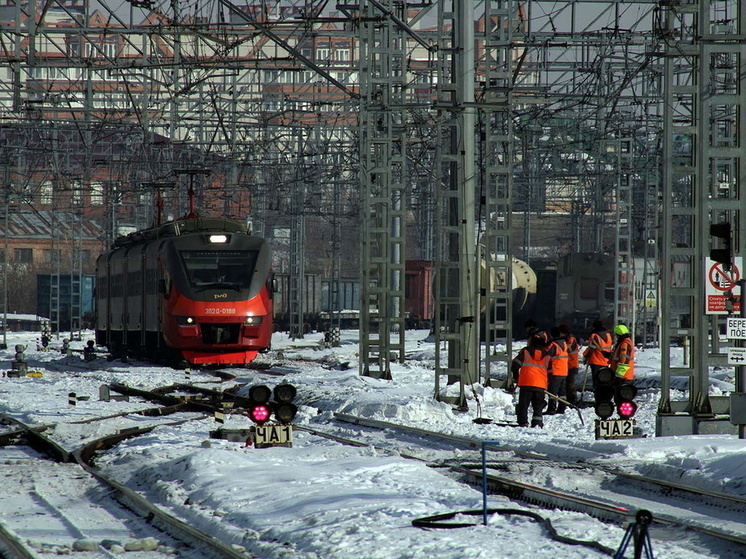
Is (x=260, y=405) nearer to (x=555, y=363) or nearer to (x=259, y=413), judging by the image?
(x=259, y=413)

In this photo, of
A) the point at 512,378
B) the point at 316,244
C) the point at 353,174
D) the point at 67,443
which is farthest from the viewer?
the point at 316,244

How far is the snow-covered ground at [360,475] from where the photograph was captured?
886 centimetres

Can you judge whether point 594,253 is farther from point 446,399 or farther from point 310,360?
point 446,399

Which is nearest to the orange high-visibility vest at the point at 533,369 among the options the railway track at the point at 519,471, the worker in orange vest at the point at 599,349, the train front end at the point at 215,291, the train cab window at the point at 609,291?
the railway track at the point at 519,471

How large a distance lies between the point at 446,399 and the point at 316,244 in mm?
98201

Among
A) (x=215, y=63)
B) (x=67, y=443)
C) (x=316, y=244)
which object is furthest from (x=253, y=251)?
(x=316, y=244)

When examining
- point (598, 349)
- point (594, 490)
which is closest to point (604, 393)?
point (594, 490)

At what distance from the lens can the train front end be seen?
30.2 metres

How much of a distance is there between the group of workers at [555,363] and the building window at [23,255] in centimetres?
8470

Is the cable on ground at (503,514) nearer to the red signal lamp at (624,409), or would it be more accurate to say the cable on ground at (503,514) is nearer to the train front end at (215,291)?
the red signal lamp at (624,409)

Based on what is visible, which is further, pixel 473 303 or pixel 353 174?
pixel 353 174

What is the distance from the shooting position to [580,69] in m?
34.5

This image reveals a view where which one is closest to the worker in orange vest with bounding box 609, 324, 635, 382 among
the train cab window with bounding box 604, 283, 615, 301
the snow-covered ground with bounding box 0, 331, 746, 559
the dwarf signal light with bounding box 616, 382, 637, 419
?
the snow-covered ground with bounding box 0, 331, 746, 559

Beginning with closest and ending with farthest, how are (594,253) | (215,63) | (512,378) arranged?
(512,378)
(215,63)
(594,253)
